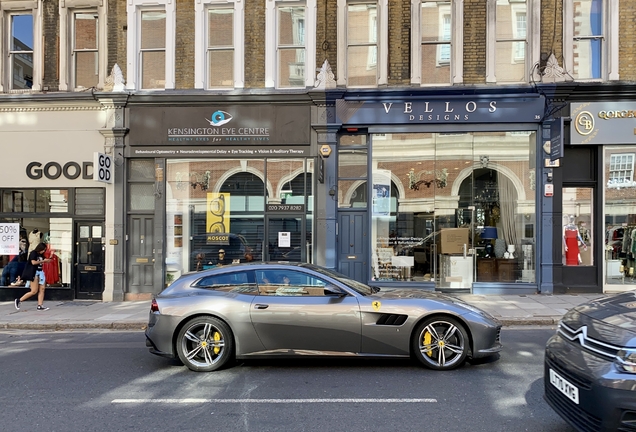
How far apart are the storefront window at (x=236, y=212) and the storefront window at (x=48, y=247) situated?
276cm

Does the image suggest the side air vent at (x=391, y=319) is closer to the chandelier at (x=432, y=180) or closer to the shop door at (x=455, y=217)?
the shop door at (x=455, y=217)

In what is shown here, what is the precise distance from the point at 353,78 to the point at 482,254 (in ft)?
19.5

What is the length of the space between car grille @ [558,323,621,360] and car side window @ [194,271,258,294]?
376 cm

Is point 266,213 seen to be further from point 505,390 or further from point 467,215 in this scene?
point 505,390

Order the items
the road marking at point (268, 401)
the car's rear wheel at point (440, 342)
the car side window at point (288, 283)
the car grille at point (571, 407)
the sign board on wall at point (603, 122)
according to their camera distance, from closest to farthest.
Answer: the car grille at point (571, 407) → the road marking at point (268, 401) → the car's rear wheel at point (440, 342) → the car side window at point (288, 283) → the sign board on wall at point (603, 122)

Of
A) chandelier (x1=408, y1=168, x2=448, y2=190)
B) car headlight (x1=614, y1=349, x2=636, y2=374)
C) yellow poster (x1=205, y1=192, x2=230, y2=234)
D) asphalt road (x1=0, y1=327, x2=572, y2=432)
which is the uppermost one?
chandelier (x1=408, y1=168, x2=448, y2=190)

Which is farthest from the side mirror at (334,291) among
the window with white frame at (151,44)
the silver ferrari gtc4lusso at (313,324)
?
the window with white frame at (151,44)

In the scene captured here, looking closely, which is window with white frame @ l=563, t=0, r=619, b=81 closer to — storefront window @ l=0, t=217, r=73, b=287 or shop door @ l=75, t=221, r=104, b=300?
shop door @ l=75, t=221, r=104, b=300

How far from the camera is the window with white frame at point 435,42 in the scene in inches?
482

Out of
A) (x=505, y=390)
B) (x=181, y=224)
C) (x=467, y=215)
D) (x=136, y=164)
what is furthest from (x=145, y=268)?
(x=505, y=390)

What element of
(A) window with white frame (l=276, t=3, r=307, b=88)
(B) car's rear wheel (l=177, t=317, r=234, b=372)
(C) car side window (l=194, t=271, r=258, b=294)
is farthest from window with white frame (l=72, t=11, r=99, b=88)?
(B) car's rear wheel (l=177, t=317, r=234, b=372)

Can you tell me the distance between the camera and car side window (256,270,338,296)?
609 centimetres

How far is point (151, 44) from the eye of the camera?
12.9 meters

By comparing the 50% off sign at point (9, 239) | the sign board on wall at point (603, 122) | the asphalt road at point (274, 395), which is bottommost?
the asphalt road at point (274, 395)
